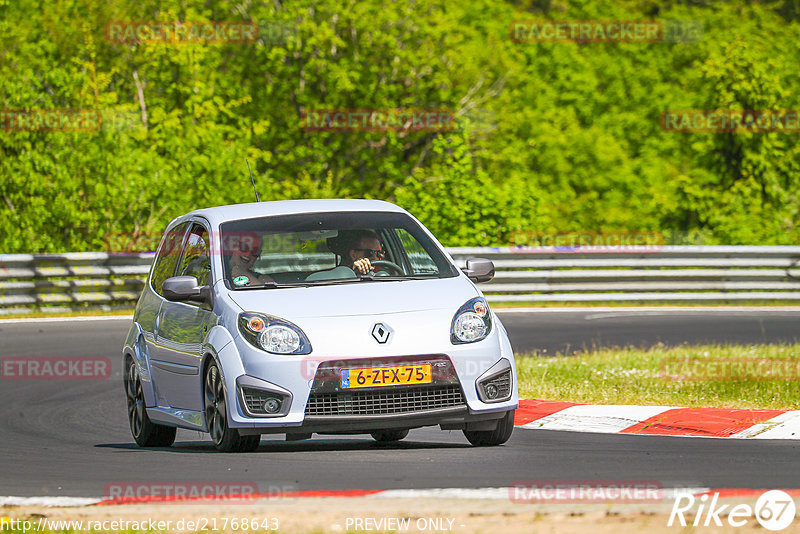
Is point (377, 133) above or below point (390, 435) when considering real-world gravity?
below

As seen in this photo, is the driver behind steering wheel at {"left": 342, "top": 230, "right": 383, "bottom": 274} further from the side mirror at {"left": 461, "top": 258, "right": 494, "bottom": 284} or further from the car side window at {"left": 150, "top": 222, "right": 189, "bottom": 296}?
the car side window at {"left": 150, "top": 222, "right": 189, "bottom": 296}

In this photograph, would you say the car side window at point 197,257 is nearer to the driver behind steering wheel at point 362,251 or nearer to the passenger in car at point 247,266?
the passenger in car at point 247,266

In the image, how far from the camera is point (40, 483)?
297 inches

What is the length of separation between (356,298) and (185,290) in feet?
3.73

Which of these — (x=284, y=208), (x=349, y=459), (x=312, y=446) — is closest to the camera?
(x=349, y=459)

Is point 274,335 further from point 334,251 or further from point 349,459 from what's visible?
point 334,251

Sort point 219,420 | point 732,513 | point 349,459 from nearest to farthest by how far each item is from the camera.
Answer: point 732,513
point 349,459
point 219,420

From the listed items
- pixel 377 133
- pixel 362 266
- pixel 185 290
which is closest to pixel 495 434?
pixel 362 266

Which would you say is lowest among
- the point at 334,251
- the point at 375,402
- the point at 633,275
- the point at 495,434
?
the point at 633,275

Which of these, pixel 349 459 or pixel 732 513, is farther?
pixel 349 459

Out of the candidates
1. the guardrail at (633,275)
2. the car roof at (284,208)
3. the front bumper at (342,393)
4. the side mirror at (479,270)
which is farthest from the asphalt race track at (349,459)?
the guardrail at (633,275)

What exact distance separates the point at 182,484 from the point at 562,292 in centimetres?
1594

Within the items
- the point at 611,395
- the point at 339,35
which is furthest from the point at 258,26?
the point at 611,395

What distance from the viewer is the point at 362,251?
9430mm
